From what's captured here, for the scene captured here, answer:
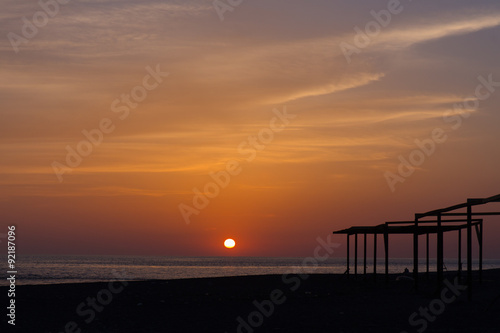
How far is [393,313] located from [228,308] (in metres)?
5.34

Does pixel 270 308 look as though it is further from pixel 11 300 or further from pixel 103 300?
pixel 11 300

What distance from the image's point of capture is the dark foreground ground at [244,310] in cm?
1703

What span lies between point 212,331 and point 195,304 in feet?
19.5

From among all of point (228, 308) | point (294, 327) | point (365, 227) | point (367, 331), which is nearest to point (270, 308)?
point (228, 308)

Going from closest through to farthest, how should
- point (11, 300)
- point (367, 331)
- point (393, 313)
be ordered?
point (367, 331) < point (393, 313) < point (11, 300)

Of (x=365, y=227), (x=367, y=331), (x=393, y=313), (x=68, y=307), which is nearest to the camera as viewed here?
(x=367, y=331)

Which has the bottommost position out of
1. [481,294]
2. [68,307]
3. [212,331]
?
[212,331]

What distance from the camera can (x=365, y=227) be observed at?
33.8 meters

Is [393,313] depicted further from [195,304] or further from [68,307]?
[68,307]

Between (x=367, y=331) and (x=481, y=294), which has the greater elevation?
(x=481, y=294)

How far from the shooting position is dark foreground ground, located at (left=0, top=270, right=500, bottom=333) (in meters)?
17.0

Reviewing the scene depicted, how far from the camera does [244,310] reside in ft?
68.2

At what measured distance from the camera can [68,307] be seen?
20844 millimetres

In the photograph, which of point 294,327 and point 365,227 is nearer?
point 294,327
